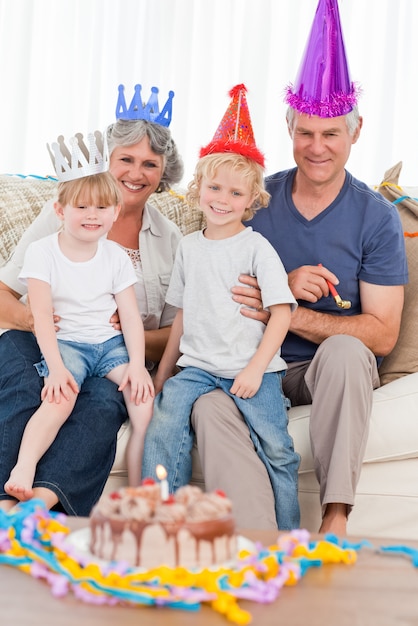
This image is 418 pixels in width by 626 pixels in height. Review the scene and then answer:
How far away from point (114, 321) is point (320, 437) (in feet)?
1.97

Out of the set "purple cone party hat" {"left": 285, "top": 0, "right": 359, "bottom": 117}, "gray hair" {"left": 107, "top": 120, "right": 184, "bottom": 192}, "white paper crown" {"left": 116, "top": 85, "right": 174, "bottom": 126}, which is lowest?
"gray hair" {"left": 107, "top": 120, "right": 184, "bottom": 192}

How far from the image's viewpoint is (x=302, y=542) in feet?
3.68

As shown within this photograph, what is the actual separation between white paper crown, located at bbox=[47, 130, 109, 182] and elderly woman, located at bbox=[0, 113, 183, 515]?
21 cm

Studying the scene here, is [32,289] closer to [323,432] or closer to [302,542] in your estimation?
[323,432]

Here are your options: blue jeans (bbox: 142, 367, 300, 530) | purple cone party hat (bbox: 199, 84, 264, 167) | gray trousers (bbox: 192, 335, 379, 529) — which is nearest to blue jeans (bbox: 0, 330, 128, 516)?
blue jeans (bbox: 142, 367, 300, 530)

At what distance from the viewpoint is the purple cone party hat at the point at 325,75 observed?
2.25 metres

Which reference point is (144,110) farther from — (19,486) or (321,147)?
(19,486)

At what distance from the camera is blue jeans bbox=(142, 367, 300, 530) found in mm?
1886

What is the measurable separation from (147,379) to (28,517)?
2.83 ft

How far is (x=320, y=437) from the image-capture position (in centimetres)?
189

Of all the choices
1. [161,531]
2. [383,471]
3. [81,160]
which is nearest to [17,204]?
[81,160]

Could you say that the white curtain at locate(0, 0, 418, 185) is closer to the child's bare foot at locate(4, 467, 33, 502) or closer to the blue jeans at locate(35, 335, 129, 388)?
the blue jeans at locate(35, 335, 129, 388)

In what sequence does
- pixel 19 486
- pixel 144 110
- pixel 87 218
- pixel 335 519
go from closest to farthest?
pixel 19 486, pixel 335 519, pixel 87 218, pixel 144 110

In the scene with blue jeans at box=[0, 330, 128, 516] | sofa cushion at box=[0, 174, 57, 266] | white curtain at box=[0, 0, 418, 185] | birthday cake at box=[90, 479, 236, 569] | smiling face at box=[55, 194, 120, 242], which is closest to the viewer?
birthday cake at box=[90, 479, 236, 569]
